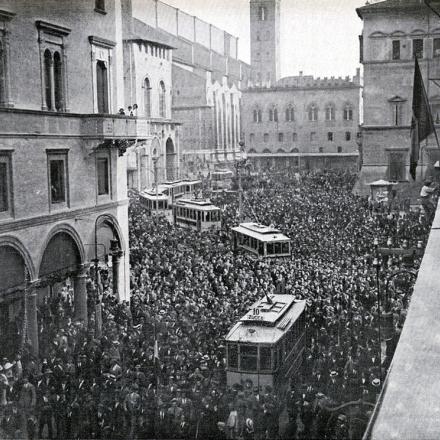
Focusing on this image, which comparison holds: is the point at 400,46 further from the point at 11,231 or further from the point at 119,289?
the point at 11,231

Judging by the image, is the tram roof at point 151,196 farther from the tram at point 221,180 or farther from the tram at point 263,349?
the tram at point 263,349

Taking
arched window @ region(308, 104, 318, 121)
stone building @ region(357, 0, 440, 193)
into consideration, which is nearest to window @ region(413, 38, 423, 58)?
stone building @ region(357, 0, 440, 193)

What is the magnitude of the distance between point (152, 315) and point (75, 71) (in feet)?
21.7

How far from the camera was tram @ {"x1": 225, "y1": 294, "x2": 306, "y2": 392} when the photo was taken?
11.9 metres

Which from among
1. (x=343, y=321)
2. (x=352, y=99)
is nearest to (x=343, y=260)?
(x=343, y=321)

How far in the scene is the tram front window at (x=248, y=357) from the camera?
11984 millimetres

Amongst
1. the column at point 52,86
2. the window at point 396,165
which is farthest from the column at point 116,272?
the window at point 396,165

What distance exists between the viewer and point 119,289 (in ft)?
61.3

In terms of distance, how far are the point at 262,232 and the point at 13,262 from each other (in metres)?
10.7

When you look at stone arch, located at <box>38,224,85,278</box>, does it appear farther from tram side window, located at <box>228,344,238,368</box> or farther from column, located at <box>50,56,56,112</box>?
tram side window, located at <box>228,344,238,368</box>

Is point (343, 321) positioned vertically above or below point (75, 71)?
below

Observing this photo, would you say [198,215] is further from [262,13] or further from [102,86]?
[262,13]

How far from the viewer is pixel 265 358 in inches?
471

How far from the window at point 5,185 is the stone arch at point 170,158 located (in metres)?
40.2
